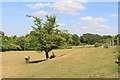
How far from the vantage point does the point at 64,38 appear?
126ft

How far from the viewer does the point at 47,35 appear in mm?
36062

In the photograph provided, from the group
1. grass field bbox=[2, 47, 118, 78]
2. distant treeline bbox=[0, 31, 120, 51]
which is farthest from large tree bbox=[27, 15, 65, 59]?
grass field bbox=[2, 47, 118, 78]

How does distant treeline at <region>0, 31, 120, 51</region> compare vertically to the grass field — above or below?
above

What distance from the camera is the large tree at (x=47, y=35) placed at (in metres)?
36.0

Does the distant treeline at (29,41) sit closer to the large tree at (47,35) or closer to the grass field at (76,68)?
the large tree at (47,35)

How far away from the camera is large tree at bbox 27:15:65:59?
36025mm

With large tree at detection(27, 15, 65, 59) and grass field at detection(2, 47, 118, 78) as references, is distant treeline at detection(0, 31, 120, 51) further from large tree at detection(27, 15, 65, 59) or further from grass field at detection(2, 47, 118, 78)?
grass field at detection(2, 47, 118, 78)

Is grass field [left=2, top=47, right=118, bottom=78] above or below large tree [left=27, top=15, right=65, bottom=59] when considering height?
below

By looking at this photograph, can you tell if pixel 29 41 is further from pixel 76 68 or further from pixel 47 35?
pixel 76 68

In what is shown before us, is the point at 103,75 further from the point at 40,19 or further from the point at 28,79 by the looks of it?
the point at 40,19

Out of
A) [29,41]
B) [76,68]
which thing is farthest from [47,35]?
[76,68]

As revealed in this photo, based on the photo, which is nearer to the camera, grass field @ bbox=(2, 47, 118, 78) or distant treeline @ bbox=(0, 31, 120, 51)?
grass field @ bbox=(2, 47, 118, 78)

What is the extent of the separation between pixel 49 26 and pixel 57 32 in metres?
2.76

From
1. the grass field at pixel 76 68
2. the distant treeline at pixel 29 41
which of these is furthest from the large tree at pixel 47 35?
the grass field at pixel 76 68
